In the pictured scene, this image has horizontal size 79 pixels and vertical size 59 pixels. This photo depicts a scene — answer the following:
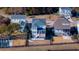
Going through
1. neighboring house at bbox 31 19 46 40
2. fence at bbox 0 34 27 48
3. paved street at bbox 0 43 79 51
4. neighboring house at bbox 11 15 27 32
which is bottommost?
paved street at bbox 0 43 79 51

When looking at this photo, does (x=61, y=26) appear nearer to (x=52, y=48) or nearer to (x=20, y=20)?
(x=52, y=48)

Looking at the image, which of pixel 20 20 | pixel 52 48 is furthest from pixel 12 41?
pixel 52 48

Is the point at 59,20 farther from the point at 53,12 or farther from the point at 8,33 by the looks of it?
the point at 8,33

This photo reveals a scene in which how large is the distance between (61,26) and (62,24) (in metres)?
0.02

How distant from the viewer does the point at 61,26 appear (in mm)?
1740

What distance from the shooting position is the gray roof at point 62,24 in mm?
1736

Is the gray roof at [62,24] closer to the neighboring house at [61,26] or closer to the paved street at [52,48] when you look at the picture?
the neighboring house at [61,26]

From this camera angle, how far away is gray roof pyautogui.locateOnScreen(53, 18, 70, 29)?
1736mm

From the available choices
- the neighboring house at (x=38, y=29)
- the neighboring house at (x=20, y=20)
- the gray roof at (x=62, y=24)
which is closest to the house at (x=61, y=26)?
the gray roof at (x=62, y=24)

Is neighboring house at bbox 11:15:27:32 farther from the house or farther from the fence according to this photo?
the house

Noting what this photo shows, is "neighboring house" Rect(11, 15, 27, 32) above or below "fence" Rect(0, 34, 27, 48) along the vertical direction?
above

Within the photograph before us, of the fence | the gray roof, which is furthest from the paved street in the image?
the gray roof
